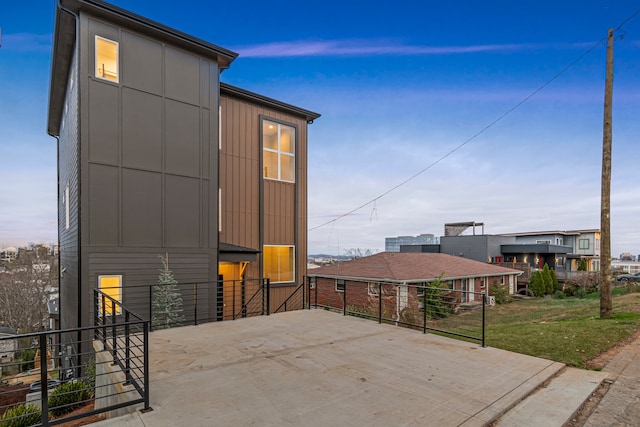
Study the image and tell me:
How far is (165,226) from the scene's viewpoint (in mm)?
8320

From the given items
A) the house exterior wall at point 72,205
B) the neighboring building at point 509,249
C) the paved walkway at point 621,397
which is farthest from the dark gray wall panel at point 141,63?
the neighboring building at point 509,249

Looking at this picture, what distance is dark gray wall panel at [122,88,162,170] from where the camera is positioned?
7.89 m

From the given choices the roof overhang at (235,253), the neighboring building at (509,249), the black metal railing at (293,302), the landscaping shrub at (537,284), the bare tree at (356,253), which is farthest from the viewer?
the neighboring building at (509,249)

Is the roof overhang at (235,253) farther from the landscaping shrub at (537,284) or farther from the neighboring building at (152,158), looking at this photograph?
the landscaping shrub at (537,284)

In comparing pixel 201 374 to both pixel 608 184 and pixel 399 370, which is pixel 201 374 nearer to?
pixel 399 370

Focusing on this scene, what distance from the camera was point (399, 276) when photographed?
1567 cm

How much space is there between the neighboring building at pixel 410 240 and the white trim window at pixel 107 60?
106 feet

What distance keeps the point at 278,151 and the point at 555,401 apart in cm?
984

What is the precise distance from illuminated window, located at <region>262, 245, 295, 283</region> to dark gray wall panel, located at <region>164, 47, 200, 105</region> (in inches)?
197

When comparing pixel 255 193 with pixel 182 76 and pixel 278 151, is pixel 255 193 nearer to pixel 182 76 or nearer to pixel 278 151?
pixel 278 151

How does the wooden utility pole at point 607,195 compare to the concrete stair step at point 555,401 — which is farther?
the wooden utility pole at point 607,195

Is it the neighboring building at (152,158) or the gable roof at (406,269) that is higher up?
the neighboring building at (152,158)

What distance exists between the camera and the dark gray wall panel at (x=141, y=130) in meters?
7.89

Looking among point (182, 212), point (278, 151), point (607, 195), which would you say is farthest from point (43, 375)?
point (607, 195)
